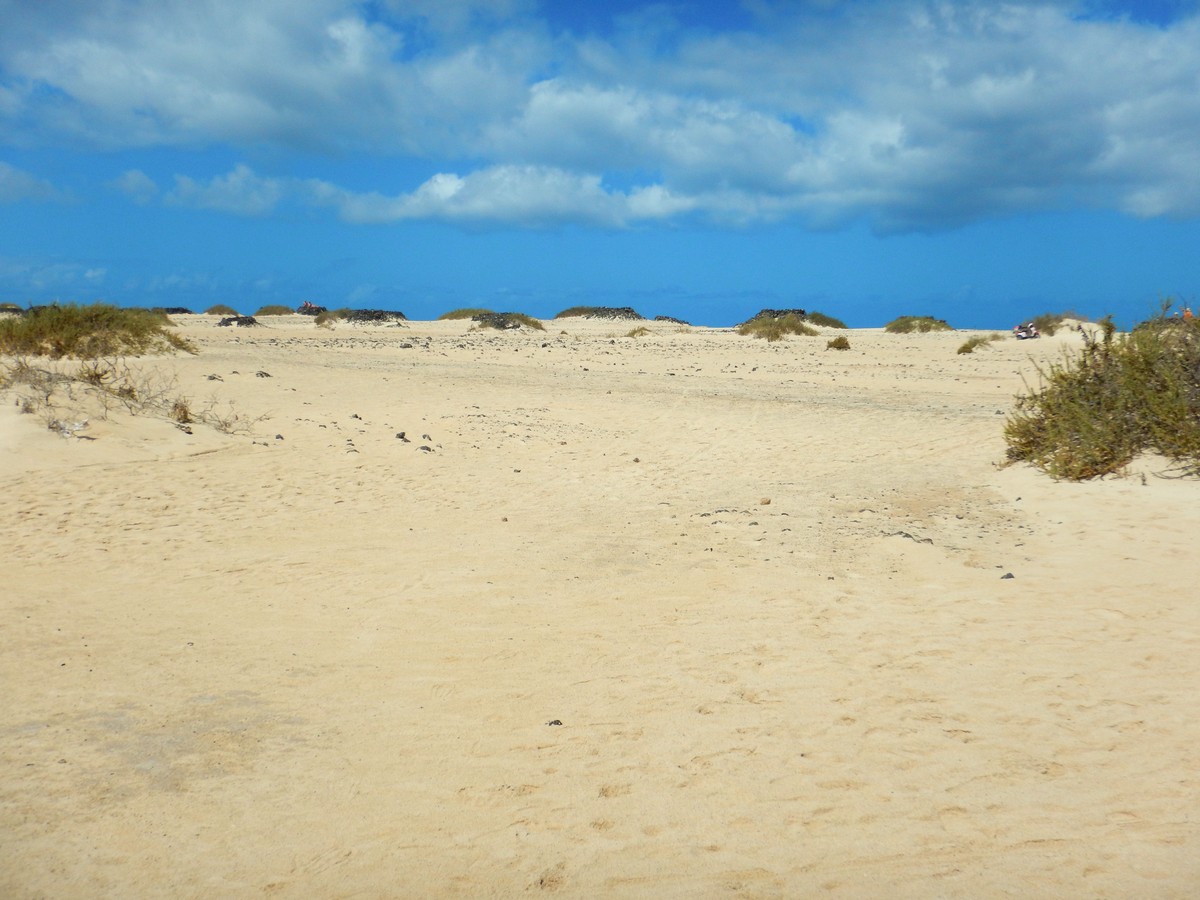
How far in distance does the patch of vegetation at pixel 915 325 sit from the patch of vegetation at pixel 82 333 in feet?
95.0

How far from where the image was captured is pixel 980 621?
22.1 ft

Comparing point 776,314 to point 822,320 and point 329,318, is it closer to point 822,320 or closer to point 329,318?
point 822,320

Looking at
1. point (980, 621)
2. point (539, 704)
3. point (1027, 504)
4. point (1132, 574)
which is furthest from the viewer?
point (1027, 504)

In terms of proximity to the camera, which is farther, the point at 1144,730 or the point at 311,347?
the point at 311,347

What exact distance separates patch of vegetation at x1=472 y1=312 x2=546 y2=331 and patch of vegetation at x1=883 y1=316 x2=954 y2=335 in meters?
15.1

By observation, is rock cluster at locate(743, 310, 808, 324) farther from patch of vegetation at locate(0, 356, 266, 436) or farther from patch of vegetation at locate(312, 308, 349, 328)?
patch of vegetation at locate(0, 356, 266, 436)

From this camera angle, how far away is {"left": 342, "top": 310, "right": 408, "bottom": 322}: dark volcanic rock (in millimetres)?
39875

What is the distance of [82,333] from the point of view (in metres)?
18.9

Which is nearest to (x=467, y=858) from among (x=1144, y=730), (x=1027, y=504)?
(x=1144, y=730)

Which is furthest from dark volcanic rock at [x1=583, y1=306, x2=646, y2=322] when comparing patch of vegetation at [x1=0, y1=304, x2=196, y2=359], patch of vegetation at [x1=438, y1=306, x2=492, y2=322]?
patch of vegetation at [x1=0, y1=304, x2=196, y2=359]

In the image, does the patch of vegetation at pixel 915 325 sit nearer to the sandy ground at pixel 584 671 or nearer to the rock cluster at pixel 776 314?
the rock cluster at pixel 776 314

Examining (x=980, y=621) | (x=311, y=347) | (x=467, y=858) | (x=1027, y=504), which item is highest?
(x=311, y=347)

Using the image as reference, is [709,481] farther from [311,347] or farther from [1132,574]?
[311,347]

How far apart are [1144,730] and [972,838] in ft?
5.43
